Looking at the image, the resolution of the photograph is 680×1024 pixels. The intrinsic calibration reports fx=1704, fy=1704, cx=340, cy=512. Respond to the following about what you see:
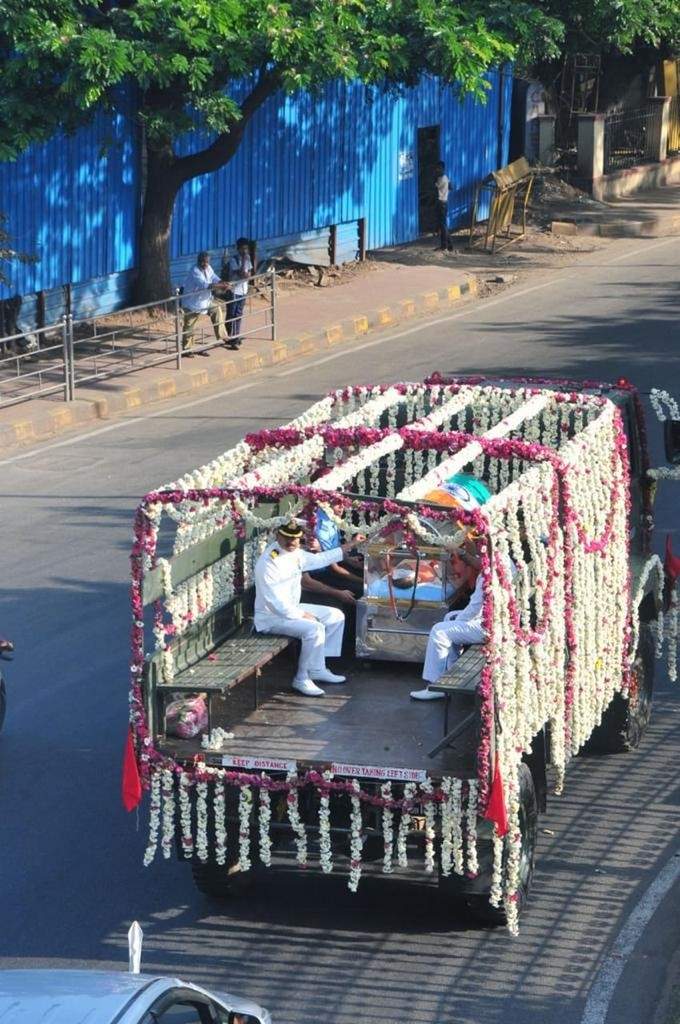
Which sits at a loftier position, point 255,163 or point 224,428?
point 255,163

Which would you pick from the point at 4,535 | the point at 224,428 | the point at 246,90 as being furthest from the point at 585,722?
the point at 246,90

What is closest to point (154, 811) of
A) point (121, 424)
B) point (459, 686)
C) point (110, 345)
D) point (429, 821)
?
point (429, 821)

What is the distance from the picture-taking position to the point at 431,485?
9.71m

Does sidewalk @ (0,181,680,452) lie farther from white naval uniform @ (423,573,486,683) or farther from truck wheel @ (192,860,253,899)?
truck wheel @ (192,860,253,899)

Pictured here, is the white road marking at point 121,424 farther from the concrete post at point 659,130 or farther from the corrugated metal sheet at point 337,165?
the concrete post at point 659,130

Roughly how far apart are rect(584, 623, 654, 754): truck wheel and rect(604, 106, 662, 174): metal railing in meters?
28.8

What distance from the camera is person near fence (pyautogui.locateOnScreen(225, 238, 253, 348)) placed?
77.7 ft

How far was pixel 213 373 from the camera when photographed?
22.7 m

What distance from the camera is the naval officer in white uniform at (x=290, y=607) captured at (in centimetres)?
978

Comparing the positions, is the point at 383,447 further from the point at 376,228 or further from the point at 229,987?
the point at 376,228

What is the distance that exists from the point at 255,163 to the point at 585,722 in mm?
19089

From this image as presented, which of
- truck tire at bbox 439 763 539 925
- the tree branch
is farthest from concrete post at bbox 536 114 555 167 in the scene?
truck tire at bbox 439 763 539 925

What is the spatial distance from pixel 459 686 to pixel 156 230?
1698 cm

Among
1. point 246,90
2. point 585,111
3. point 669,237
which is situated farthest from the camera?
point 585,111
